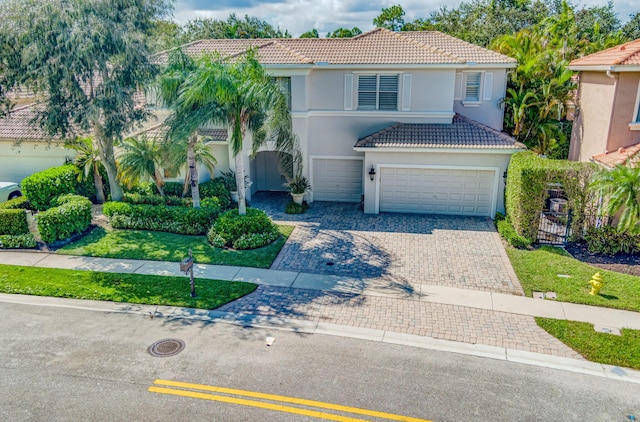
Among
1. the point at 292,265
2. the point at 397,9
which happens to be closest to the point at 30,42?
the point at 292,265

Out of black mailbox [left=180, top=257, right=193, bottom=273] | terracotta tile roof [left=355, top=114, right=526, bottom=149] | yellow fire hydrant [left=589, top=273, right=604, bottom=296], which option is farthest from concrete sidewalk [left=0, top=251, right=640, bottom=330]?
Answer: terracotta tile roof [left=355, top=114, right=526, bottom=149]

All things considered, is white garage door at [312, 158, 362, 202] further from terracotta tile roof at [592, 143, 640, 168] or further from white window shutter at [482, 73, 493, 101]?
terracotta tile roof at [592, 143, 640, 168]

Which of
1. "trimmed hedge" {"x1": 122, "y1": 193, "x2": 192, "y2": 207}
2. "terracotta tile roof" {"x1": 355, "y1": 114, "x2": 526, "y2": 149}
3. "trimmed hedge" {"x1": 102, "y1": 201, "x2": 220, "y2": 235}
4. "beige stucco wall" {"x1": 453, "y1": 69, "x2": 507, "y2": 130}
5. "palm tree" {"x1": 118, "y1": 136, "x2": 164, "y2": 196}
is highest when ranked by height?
"beige stucco wall" {"x1": 453, "y1": 69, "x2": 507, "y2": 130}

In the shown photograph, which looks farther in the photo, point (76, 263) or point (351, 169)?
point (351, 169)

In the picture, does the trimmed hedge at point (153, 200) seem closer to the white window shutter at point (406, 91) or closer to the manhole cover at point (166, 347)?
the manhole cover at point (166, 347)

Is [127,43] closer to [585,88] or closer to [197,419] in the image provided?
[197,419]

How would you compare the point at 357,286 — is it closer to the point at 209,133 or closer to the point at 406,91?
the point at 406,91

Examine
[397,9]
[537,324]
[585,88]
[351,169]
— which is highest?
[397,9]
